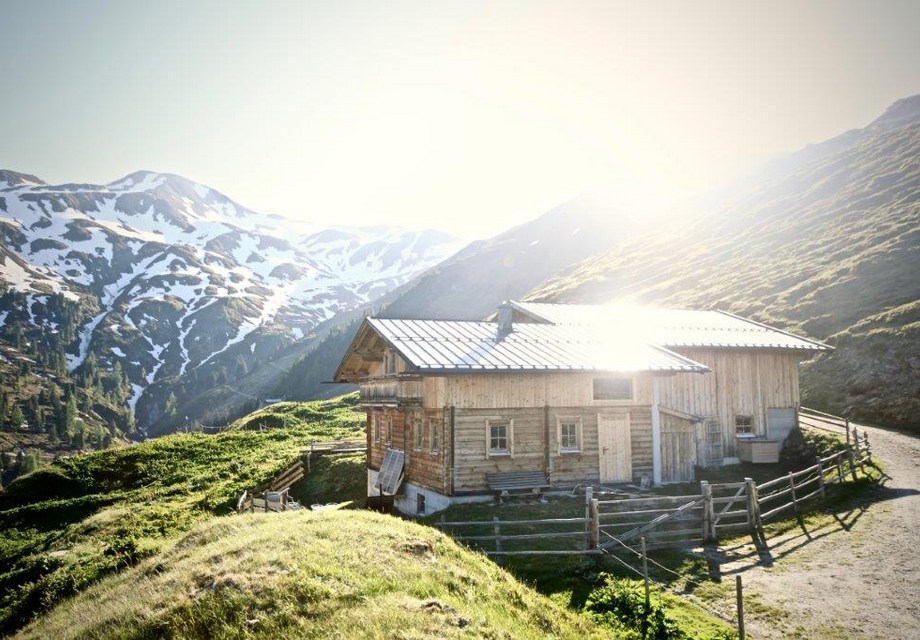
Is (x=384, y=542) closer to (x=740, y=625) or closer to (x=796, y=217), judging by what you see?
(x=740, y=625)

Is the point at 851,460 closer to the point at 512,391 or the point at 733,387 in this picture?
the point at 733,387

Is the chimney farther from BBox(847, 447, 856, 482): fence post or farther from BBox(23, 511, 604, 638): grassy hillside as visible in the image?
BBox(847, 447, 856, 482): fence post

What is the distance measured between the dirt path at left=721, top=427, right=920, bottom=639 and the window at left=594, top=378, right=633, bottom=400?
8.64 metres

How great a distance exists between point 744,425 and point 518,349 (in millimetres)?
14422

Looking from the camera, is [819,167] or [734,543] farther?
[819,167]

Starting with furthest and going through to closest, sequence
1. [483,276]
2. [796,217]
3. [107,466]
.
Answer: [483,276] → [796,217] → [107,466]

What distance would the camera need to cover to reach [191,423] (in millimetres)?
185250

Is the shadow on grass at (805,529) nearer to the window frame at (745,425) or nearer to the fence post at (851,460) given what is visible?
the fence post at (851,460)

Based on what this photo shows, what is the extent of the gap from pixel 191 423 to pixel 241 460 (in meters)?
161

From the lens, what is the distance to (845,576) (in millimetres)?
15219

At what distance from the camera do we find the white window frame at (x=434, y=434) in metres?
24.5

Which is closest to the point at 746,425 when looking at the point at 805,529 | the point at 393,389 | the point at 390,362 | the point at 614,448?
the point at 614,448

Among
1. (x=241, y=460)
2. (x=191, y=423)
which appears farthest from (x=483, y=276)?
(x=241, y=460)

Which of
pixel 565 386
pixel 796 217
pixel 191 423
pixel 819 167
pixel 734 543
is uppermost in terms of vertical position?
pixel 819 167
